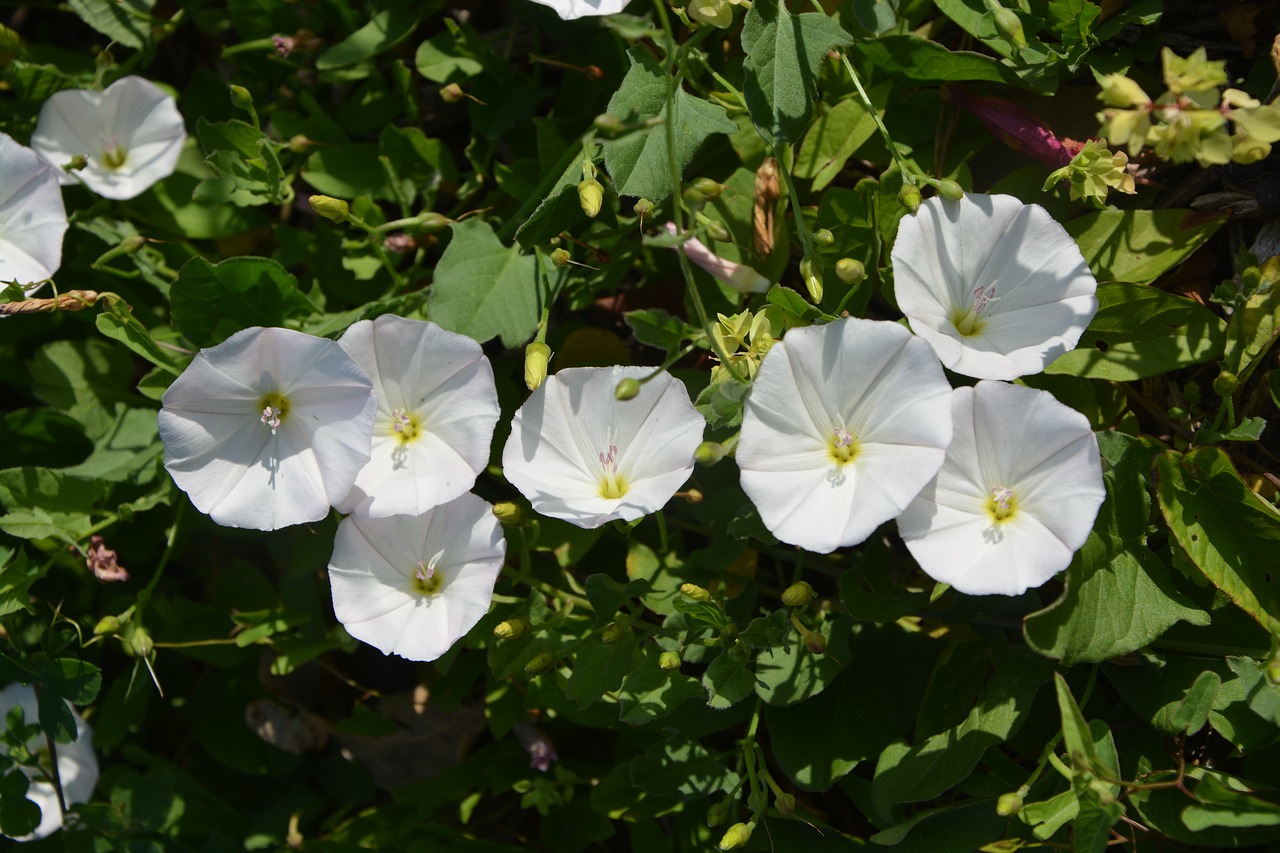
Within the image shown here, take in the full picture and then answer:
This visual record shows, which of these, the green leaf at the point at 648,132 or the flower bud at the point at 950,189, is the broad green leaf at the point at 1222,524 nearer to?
the flower bud at the point at 950,189

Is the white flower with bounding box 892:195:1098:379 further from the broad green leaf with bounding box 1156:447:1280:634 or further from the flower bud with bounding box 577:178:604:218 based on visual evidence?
the flower bud with bounding box 577:178:604:218

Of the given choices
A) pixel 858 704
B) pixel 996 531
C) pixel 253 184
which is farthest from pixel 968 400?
pixel 253 184

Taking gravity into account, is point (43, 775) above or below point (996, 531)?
below

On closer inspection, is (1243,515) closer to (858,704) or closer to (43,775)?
(858,704)

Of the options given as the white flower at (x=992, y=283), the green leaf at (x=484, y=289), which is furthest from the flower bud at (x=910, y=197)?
the green leaf at (x=484, y=289)

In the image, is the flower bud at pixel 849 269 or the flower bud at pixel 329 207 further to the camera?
the flower bud at pixel 329 207

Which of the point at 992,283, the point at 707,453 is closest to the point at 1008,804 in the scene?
the point at 707,453

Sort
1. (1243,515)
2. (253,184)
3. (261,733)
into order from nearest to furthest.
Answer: (1243,515)
(253,184)
(261,733)
